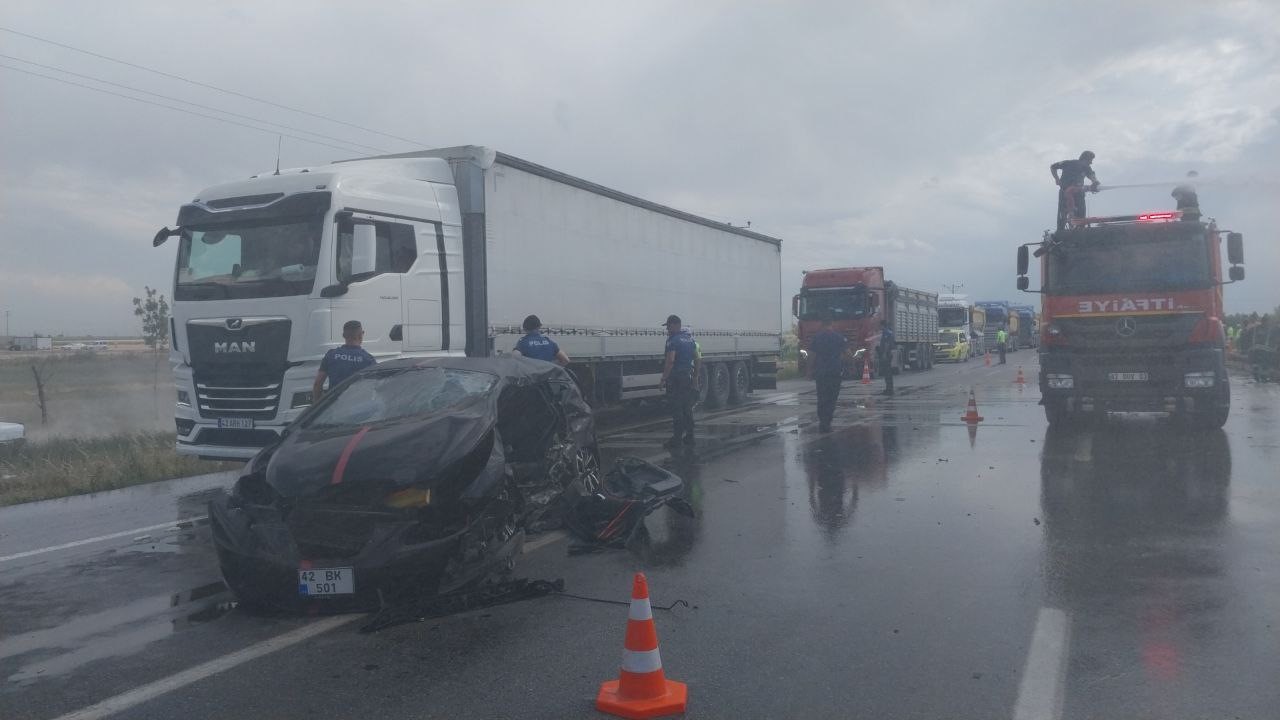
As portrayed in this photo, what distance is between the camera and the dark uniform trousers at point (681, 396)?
1345cm

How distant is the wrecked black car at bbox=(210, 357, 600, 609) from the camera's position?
560 centimetres

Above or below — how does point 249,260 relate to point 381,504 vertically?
above

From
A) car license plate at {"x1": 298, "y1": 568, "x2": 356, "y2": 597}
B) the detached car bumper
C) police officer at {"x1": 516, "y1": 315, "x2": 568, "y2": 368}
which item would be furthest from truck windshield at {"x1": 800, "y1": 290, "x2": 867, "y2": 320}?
car license plate at {"x1": 298, "y1": 568, "x2": 356, "y2": 597}

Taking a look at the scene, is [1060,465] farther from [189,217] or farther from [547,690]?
[189,217]

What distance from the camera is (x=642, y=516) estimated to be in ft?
25.1

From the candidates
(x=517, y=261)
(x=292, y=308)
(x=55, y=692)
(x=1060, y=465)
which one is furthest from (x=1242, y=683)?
(x=517, y=261)

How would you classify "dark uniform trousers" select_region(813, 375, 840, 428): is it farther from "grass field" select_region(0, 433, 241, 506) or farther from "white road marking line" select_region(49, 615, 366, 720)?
"white road marking line" select_region(49, 615, 366, 720)

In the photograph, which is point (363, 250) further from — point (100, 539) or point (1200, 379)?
point (1200, 379)

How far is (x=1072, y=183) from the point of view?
1609cm

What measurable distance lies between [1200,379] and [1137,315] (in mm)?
1172

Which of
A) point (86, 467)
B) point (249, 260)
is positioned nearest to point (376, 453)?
point (249, 260)

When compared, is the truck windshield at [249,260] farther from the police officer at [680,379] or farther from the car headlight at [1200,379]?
the car headlight at [1200,379]

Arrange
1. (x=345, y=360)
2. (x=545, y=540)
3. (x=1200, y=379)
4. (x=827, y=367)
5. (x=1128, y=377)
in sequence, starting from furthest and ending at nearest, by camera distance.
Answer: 1. (x=827, y=367)
2. (x=1128, y=377)
3. (x=1200, y=379)
4. (x=345, y=360)
5. (x=545, y=540)

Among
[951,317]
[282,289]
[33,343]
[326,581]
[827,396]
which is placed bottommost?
[326,581]
